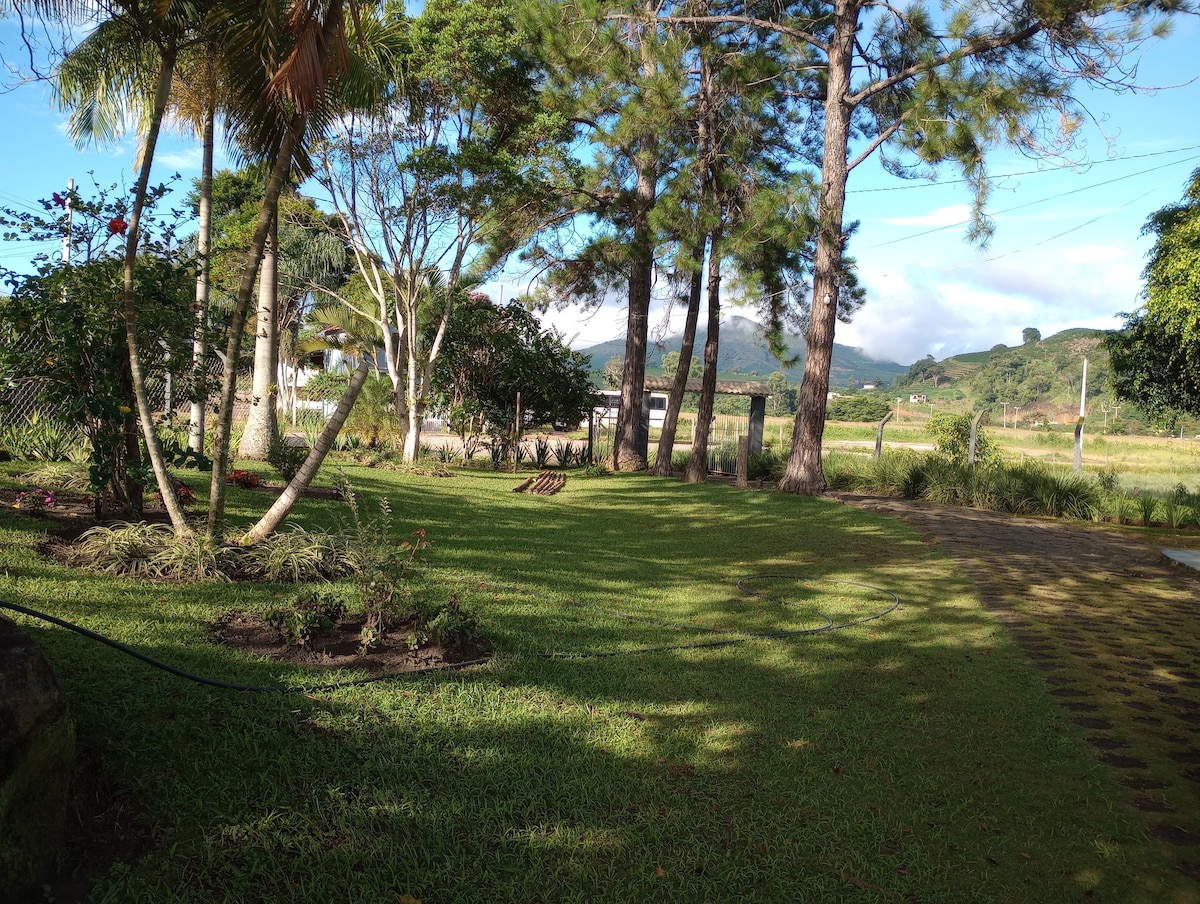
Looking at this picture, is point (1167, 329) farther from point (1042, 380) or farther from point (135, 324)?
point (1042, 380)

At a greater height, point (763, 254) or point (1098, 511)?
point (763, 254)

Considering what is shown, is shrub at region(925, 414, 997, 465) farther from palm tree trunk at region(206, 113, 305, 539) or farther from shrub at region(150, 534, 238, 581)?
shrub at region(150, 534, 238, 581)

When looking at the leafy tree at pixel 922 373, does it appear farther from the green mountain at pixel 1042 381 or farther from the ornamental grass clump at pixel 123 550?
the ornamental grass clump at pixel 123 550

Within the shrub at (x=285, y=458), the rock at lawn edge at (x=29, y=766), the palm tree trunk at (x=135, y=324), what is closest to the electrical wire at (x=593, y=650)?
the rock at lawn edge at (x=29, y=766)

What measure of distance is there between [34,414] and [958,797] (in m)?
9.79

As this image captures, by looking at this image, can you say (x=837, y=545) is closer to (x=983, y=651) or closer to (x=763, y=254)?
(x=983, y=651)

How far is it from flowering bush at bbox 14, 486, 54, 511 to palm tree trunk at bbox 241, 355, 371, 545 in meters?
1.71

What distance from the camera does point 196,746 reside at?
3.00 metres

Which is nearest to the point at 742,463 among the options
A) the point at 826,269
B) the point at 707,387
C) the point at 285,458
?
the point at 707,387

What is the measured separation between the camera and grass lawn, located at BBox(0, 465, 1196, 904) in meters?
2.71

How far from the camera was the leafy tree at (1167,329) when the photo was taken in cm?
1292

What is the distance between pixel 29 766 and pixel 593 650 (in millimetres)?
3158

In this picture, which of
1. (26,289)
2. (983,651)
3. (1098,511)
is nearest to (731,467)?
(1098,511)

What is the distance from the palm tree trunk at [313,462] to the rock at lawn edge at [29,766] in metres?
3.11
